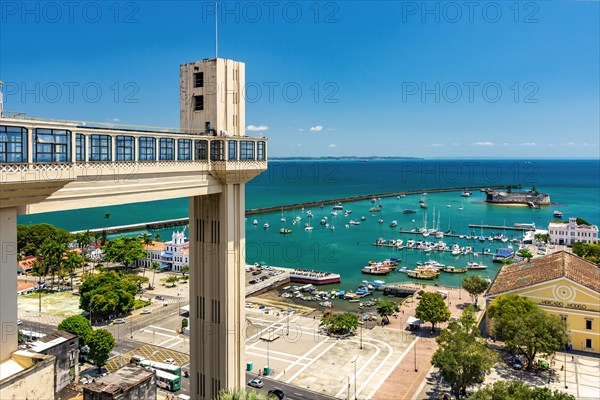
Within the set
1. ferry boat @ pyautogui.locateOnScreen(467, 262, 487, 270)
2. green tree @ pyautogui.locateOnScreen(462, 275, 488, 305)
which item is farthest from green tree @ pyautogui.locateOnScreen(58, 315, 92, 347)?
ferry boat @ pyautogui.locateOnScreen(467, 262, 487, 270)

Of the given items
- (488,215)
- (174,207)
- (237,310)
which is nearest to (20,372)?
(237,310)

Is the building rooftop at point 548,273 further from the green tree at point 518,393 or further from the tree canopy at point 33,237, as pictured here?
the tree canopy at point 33,237

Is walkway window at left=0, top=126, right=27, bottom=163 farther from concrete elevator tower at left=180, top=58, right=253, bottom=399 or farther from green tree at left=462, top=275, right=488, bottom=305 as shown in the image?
green tree at left=462, top=275, right=488, bottom=305

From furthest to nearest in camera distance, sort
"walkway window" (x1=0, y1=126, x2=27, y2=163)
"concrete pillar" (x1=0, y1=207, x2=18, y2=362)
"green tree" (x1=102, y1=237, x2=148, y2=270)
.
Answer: "green tree" (x1=102, y1=237, x2=148, y2=270)
"concrete pillar" (x1=0, y1=207, x2=18, y2=362)
"walkway window" (x1=0, y1=126, x2=27, y2=163)

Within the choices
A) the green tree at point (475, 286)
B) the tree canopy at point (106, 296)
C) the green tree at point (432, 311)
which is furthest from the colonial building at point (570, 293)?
the tree canopy at point (106, 296)

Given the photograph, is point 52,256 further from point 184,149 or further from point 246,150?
point 184,149

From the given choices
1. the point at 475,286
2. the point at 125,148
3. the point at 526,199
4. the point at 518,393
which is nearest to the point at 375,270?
the point at 475,286
